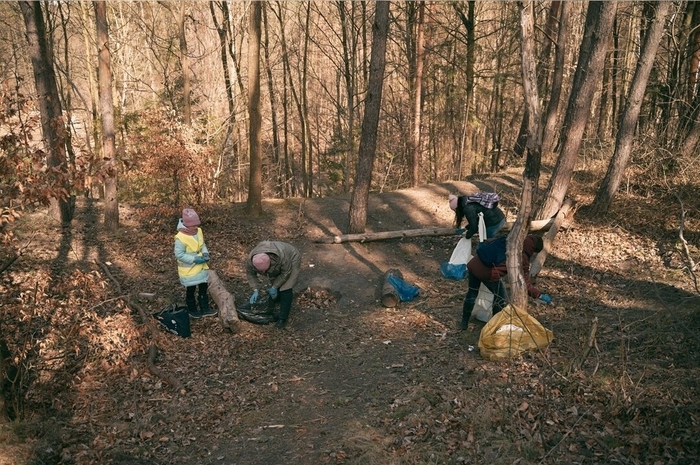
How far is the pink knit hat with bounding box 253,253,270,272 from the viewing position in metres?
7.41

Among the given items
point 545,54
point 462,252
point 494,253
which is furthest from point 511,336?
point 545,54

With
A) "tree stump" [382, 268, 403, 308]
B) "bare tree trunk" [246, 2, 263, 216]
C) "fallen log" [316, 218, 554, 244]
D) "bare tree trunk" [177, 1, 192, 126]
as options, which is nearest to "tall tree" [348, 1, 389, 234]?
"fallen log" [316, 218, 554, 244]

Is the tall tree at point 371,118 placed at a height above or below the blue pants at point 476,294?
above

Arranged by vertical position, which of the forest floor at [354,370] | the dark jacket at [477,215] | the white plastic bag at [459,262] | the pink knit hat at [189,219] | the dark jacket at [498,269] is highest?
the pink knit hat at [189,219]

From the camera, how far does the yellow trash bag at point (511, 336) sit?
643 centimetres

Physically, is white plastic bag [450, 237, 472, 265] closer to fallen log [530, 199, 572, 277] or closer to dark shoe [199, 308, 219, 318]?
fallen log [530, 199, 572, 277]

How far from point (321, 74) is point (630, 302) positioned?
2765cm

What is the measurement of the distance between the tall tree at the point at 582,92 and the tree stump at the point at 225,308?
7666mm

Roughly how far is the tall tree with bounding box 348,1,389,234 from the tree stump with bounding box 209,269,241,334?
4.88 metres

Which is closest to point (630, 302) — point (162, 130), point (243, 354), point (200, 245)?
point (243, 354)

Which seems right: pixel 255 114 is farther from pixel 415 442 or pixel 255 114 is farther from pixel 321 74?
pixel 321 74

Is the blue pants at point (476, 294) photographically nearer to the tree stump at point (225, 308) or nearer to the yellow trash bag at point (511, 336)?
the yellow trash bag at point (511, 336)

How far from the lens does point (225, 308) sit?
7.94 m

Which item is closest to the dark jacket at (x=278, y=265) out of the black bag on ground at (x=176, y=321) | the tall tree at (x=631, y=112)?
the black bag on ground at (x=176, y=321)
